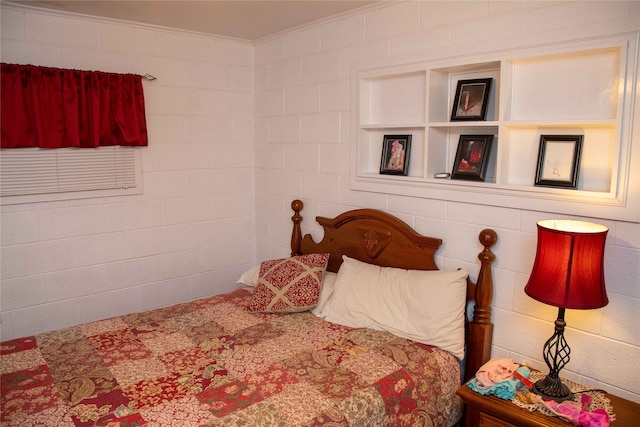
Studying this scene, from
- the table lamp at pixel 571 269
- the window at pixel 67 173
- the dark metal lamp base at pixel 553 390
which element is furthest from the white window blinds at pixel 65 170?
the dark metal lamp base at pixel 553 390

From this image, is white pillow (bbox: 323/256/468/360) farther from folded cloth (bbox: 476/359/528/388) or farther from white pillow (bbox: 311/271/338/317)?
folded cloth (bbox: 476/359/528/388)

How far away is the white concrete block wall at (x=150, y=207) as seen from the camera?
9.30ft

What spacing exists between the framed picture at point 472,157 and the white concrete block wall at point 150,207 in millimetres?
1851

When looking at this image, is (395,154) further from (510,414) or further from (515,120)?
(510,414)

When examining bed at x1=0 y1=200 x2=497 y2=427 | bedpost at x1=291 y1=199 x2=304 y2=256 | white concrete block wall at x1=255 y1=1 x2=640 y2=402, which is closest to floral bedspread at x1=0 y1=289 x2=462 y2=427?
bed at x1=0 y1=200 x2=497 y2=427

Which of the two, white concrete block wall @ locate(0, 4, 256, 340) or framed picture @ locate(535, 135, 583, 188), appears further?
white concrete block wall @ locate(0, 4, 256, 340)

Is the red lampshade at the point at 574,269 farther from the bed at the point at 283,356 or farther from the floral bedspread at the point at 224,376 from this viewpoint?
the floral bedspread at the point at 224,376

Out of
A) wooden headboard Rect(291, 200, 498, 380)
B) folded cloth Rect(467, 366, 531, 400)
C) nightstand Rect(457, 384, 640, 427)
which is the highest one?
wooden headboard Rect(291, 200, 498, 380)

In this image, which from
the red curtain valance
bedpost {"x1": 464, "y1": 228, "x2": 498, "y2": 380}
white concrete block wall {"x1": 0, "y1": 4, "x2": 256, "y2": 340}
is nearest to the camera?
bedpost {"x1": 464, "y1": 228, "x2": 498, "y2": 380}

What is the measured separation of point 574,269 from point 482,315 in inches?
26.3

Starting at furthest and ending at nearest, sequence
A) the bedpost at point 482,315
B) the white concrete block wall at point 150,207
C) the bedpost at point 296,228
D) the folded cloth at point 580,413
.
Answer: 1. the bedpost at point 296,228
2. the white concrete block wall at point 150,207
3. the bedpost at point 482,315
4. the folded cloth at point 580,413

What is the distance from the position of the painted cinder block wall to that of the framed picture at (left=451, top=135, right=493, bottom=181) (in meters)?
0.16

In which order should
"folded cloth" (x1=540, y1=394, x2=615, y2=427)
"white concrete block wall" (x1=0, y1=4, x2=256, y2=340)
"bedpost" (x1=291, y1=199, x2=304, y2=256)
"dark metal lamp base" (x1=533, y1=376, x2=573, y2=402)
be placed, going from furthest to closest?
"bedpost" (x1=291, y1=199, x2=304, y2=256) → "white concrete block wall" (x1=0, y1=4, x2=256, y2=340) → "dark metal lamp base" (x1=533, y1=376, x2=573, y2=402) → "folded cloth" (x1=540, y1=394, x2=615, y2=427)

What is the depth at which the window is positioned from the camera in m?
2.75
